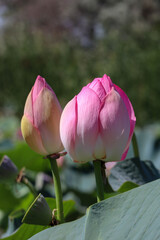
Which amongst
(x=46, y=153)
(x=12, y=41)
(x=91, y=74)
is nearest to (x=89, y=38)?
(x=12, y=41)

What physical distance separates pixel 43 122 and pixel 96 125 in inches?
2.7

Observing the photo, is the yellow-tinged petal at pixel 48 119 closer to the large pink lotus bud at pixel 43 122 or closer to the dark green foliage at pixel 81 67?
the large pink lotus bud at pixel 43 122

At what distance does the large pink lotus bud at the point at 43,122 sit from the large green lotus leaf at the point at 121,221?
10 cm

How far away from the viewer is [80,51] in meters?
10.7

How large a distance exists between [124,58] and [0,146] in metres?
5.36

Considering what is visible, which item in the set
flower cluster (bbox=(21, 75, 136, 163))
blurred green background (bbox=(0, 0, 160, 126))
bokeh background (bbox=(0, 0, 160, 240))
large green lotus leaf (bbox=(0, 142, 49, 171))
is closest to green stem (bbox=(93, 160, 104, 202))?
flower cluster (bbox=(21, 75, 136, 163))

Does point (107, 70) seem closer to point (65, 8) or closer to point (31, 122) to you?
point (31, 122)

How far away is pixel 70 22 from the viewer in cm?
1628

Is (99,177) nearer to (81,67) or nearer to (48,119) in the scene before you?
(48,119)

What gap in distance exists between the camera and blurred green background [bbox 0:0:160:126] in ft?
21.4

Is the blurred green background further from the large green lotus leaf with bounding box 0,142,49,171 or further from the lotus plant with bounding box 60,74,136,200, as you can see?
the lotus plant with bounding box 60,74,136,200

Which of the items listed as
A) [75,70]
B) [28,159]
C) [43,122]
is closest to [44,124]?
A: [43,122]

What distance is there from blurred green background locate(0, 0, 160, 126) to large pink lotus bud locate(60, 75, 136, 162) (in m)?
5.83

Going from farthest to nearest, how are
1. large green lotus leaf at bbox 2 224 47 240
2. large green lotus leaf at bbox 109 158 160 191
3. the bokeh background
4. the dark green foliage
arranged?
the dark green foliage → the bokeh background → large green lotus leaf at bbox 109 158 160 191 → large green lotus leaf at bbox 2 224 47 240
